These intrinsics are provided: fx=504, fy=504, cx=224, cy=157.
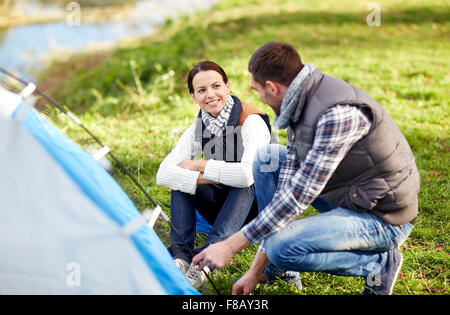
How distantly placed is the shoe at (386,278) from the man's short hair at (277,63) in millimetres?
865

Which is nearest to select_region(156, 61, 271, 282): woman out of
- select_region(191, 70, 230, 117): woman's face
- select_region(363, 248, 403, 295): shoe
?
select_region(191, 70, 230, 117): woman's face

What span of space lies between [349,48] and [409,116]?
10.1ft

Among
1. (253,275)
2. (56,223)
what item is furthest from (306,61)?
(56,223)

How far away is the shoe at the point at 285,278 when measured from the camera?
2337 mm

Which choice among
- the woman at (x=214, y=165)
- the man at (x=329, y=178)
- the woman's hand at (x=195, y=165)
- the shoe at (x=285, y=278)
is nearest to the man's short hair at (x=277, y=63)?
the man at (x=329, y=178)

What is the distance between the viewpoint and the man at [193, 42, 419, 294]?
1.86 metres

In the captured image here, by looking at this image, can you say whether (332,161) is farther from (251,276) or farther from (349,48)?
(349,48)

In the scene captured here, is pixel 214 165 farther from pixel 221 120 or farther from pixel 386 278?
pixel 386 278

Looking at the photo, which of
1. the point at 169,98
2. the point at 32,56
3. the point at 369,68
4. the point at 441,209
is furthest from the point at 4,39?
the point at 441,209

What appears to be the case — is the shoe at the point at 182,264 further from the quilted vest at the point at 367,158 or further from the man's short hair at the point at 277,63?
the man's short hair at the point at 277,63

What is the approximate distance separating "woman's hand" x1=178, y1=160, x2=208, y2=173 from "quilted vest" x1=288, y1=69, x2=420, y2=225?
27.9 inches

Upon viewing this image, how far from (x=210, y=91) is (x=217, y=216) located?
0.65 meters

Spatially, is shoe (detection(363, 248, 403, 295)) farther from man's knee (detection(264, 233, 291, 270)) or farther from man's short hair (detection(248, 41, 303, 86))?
man's short hair (detection(248, 41, 303, 86))

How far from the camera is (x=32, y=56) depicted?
1044 centimetres
